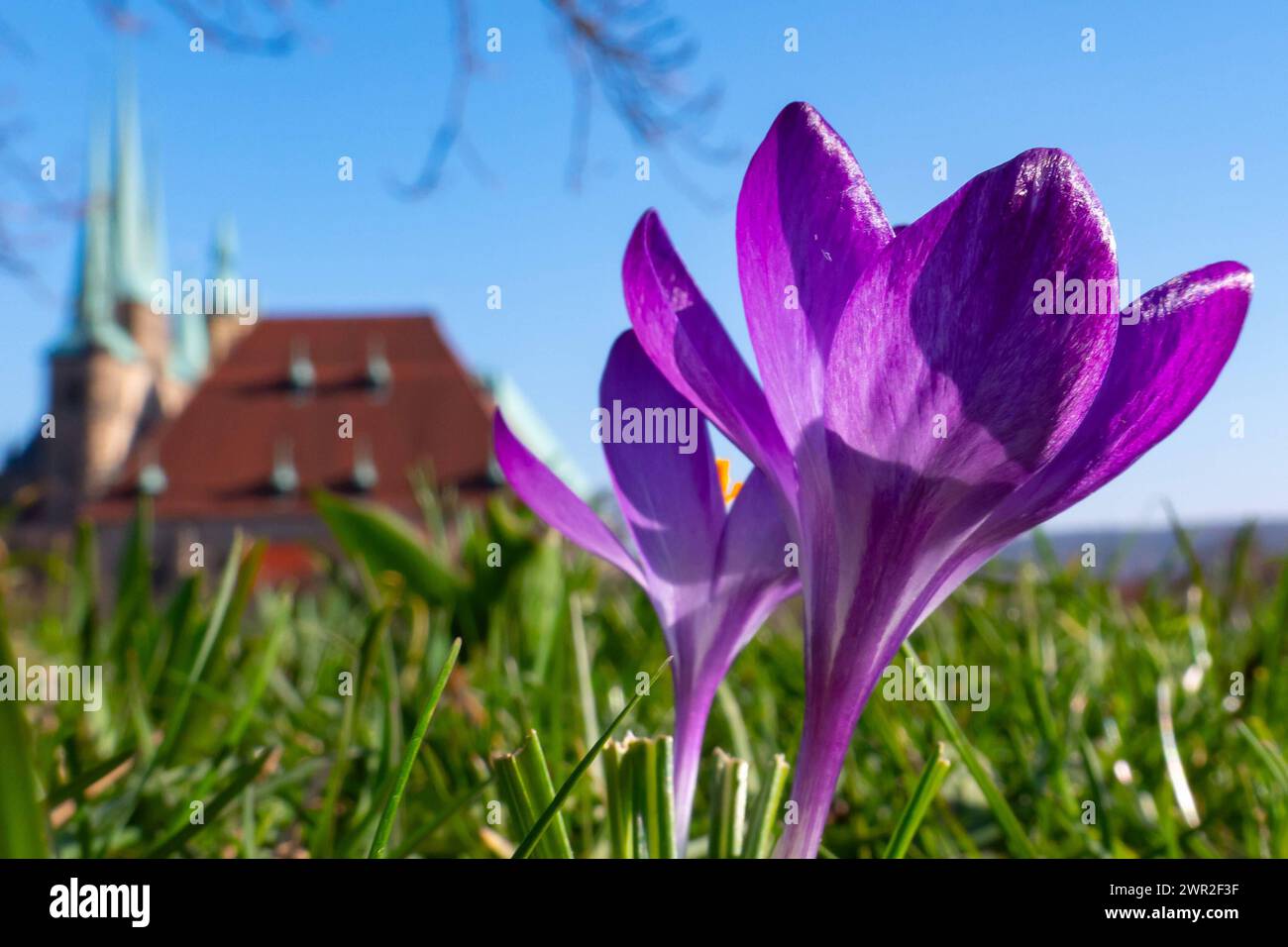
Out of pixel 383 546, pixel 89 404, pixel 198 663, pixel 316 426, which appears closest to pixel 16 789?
pixel 198 663

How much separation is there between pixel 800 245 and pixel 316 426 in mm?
19407

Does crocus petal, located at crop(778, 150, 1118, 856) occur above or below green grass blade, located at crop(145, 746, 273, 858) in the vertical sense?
above

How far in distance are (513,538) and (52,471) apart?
28.2m

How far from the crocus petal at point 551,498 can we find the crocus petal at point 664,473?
1 centimetres

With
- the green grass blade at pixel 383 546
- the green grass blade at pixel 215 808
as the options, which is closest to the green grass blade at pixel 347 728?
the green grass blade at pixel 215 808

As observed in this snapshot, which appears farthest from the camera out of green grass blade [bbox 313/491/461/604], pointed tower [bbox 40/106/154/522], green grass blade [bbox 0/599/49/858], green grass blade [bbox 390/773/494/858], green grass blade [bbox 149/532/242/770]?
pointed tower [bbox 40/106/154/522]

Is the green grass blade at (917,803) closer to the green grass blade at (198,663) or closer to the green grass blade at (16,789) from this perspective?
the green grass blade at (16,789)

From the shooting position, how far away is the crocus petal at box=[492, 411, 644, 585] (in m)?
0.24

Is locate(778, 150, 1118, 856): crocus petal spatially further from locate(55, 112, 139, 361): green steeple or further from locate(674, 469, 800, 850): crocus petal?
locate(55, 112, 139, 361): green steeple

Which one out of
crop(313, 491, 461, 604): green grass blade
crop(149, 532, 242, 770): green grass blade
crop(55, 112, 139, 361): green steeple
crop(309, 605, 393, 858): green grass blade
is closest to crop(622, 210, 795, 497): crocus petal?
crop(309, 605, 393, 858): green grass blade

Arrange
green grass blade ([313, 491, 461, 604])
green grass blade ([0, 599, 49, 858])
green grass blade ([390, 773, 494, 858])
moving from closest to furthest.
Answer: green grass blade ([0, 599, 49, 858])
green grass blade ([390, 773, 494, 858])
green grass blade ([313, 491, 461, 604])

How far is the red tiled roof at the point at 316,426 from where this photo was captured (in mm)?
18531

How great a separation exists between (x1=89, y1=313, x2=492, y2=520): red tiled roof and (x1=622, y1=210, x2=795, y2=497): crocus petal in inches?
715
